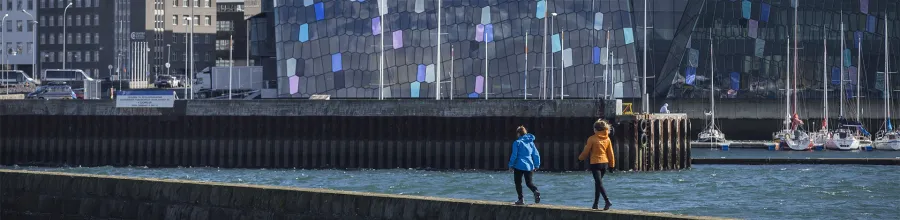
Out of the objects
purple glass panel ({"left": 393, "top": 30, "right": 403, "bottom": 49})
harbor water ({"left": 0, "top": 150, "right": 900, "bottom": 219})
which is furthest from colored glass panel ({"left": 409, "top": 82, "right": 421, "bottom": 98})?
harbor water ({"left": 0, "top": 150, "right": 900, "bottom": 219})

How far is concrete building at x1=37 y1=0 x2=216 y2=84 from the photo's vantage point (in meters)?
166

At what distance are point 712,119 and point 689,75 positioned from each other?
2.98 metres

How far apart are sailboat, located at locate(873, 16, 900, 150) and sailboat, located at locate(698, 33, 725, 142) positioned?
7933 mm

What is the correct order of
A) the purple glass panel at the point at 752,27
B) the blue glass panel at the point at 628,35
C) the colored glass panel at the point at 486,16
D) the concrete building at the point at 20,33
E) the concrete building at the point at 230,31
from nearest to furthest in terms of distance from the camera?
1. the blue glass panel at the point at 628,35
2. the purple glass panel at the point at 752,27
3. the colored glass panel at the point at 486,16
4. the concrete building at the point at 230,31
5. the concrete building at the point at 20,33

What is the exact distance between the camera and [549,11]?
93875 mm

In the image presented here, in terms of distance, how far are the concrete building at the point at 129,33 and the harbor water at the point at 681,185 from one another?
10414 centimetres

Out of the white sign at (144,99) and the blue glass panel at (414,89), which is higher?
the blue glass panel at (414,89)

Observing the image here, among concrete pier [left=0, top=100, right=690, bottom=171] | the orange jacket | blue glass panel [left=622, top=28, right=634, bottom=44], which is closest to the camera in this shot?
the orange jacket

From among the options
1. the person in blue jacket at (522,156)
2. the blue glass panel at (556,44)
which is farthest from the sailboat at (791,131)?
the person in blue jacket at (522,156)

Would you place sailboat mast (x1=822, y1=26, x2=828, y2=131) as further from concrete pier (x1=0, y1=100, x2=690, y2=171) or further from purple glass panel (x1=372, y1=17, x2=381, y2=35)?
concrete pier (x1=0, y1=100, x2=690, y2=171)

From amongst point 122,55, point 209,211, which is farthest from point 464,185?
point 122,55

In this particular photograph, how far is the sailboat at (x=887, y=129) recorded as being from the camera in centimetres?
8981

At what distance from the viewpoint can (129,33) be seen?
16525 centimetres

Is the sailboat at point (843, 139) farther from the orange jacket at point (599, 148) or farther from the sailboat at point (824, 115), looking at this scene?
the orange jacket at point (599, 148)
